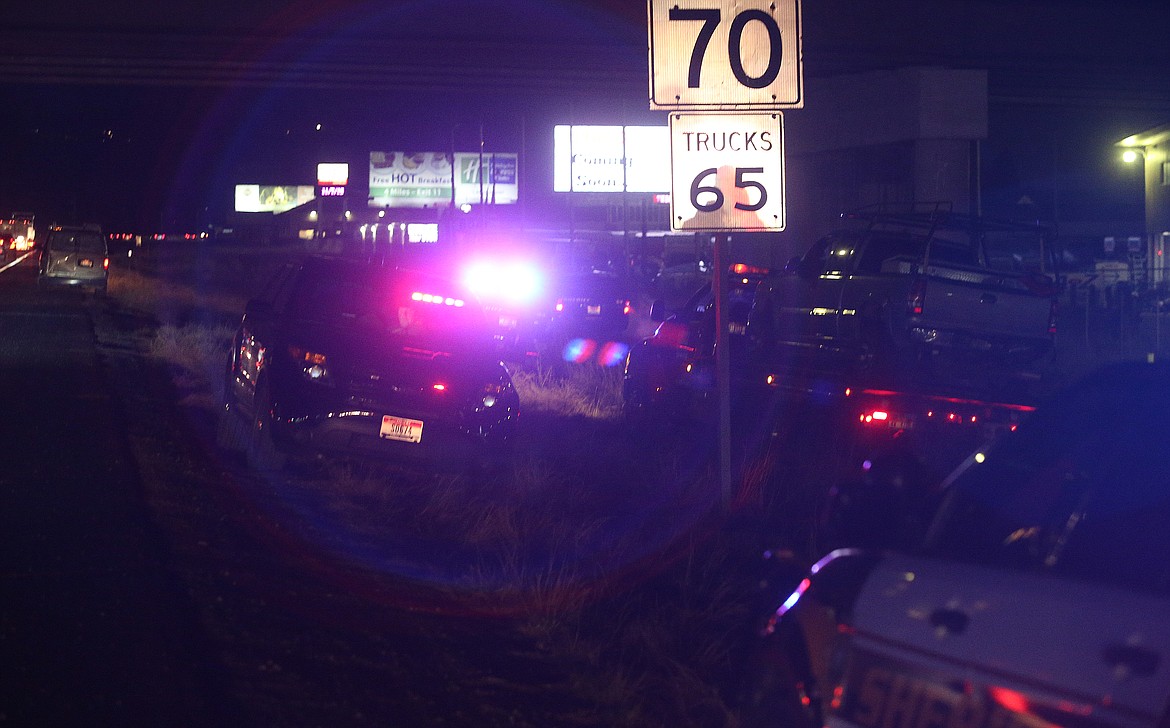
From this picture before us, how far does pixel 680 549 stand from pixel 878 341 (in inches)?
235

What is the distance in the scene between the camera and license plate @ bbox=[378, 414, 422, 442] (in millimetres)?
10336

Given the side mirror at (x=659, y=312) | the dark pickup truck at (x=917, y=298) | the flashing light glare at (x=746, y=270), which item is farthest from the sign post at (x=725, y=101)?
the side mirror at (x=659, y=312)

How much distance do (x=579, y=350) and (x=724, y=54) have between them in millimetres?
15788

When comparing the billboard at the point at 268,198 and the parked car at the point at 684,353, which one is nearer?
the parked car at the point at 684,353

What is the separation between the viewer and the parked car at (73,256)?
124 ft

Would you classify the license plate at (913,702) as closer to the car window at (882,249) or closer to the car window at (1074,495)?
the car window at (1074,495)

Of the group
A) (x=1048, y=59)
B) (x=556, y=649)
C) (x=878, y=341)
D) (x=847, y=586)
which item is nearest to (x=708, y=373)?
(x=878, y=341)

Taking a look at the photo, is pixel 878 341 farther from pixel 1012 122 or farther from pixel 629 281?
pixel 1012 122

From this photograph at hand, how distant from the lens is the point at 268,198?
10238cm

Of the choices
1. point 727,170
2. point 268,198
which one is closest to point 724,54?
point 727,170

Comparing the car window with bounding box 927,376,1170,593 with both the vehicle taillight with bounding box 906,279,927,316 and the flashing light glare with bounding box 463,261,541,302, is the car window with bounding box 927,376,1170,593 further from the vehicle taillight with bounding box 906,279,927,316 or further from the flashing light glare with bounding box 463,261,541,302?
the flashing light glare with bounding box 463,261,541,302

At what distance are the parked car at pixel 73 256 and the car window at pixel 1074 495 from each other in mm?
36677

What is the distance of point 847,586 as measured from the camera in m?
3.52

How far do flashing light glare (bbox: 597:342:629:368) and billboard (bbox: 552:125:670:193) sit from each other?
28.3m
